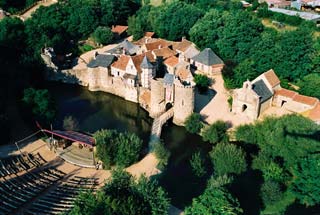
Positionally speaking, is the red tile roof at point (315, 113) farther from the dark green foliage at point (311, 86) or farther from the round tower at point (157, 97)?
the round tower at point (157, 97)

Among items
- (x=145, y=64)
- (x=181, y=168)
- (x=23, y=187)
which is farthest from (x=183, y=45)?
(x=23, y=187)

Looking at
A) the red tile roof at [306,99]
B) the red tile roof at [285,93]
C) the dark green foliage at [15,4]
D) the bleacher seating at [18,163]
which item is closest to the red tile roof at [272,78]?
the red tile roof at [285,93]

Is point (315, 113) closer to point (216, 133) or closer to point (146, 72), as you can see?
point (216, 133)

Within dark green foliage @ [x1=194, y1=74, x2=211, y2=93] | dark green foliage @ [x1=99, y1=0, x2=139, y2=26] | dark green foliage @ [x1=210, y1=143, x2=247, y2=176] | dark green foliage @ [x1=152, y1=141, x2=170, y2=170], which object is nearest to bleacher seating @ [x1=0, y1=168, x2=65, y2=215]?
dark green foliage @ [x1=152, y1=141, x2=170, y2=170]

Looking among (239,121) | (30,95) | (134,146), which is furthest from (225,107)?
(30,95)

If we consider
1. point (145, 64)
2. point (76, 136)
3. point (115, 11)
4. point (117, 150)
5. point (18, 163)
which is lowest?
point (18, 163)
